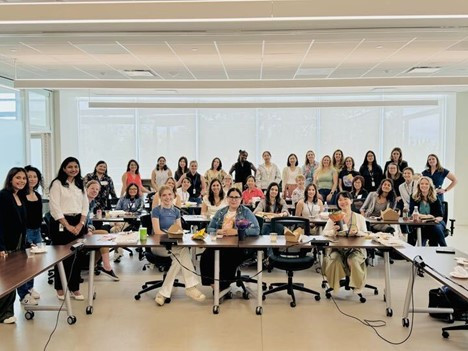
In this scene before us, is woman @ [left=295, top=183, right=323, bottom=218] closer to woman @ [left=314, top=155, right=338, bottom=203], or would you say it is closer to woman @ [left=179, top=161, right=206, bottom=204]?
woman @ [left=314, top=155, right=338, bottom=203]

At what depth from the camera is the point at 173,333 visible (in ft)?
12.7

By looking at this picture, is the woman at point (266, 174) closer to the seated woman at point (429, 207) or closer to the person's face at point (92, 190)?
the seated woman at point (429, 207)

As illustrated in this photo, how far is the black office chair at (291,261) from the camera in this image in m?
4.62

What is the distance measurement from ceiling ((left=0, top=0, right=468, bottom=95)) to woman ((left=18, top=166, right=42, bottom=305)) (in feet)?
5.64

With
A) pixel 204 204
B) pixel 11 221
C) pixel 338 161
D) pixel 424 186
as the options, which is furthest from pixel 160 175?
pixel 424 186

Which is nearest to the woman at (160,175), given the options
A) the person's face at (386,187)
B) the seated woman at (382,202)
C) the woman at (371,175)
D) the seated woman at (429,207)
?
the woman at (371,175)

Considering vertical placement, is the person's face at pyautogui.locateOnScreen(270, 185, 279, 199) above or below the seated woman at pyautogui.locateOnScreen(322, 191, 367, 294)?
above

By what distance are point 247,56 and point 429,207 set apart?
3444 millimetres

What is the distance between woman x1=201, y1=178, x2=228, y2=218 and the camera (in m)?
6.33

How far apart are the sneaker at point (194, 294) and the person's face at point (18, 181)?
204 centimetres

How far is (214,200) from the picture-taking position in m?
6.41

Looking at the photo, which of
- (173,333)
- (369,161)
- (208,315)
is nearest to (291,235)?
(208,315)

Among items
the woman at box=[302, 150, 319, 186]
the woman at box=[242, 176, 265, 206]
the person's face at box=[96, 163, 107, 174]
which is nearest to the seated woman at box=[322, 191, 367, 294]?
the woman at box=[242, 176, 265, 206]

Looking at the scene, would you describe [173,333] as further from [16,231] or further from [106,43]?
[106,43]
